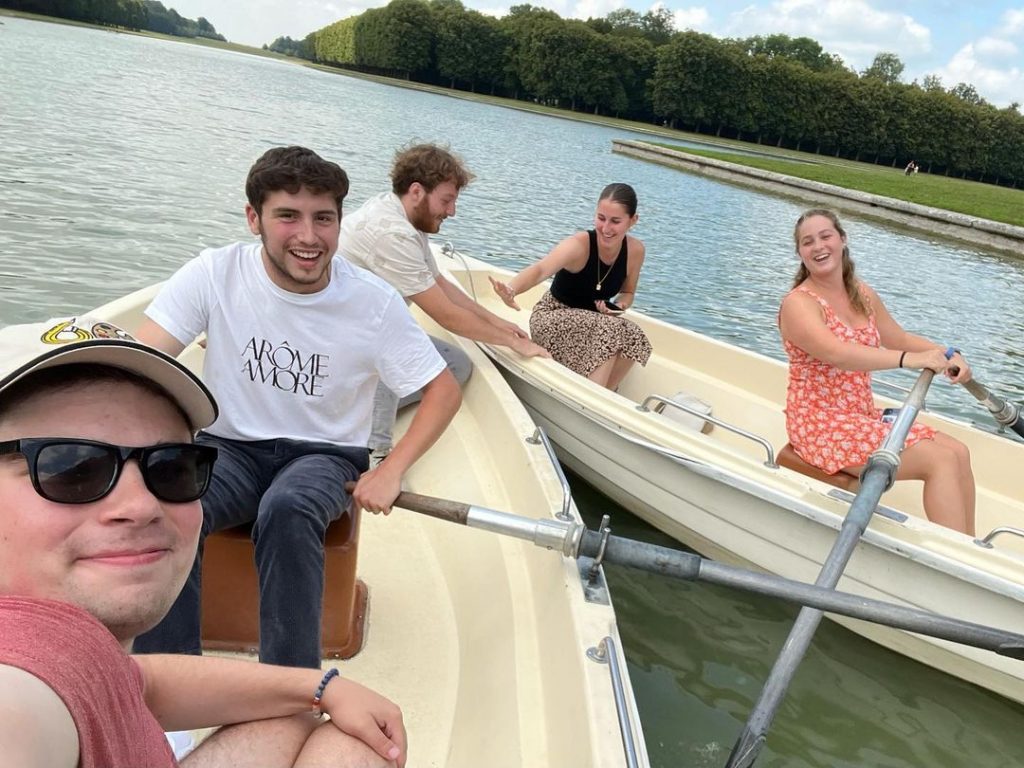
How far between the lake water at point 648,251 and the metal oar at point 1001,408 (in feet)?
4.72

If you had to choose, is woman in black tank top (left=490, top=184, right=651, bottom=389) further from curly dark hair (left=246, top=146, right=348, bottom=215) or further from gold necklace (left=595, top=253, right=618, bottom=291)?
curly dark hair (left=246, top=146, right=348, bottom=215)

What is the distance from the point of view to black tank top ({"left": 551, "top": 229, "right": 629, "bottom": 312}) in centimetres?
480

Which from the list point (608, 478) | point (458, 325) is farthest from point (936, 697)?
point (458, 325)

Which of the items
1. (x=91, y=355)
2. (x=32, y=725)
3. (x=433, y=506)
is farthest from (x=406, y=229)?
(x=32, y=725)

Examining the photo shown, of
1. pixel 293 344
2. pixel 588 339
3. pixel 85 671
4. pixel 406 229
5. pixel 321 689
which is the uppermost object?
pixel 85 671

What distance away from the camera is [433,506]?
232 centimetres

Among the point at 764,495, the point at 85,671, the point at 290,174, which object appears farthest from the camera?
the point at 764,495

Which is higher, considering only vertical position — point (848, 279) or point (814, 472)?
point (848, 279)

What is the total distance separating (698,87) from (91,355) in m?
65.4

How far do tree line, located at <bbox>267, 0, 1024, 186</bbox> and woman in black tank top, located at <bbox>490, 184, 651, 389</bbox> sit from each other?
60.7m

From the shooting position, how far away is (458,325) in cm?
400

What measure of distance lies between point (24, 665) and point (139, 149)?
16.1m

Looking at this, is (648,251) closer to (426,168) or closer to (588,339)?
(588,339)

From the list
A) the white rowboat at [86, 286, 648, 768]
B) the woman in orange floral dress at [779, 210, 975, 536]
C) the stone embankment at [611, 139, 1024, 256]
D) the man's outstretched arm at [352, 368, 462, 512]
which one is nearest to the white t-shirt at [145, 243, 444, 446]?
the man's outstretched arm at [352, 368, 462, 512]
